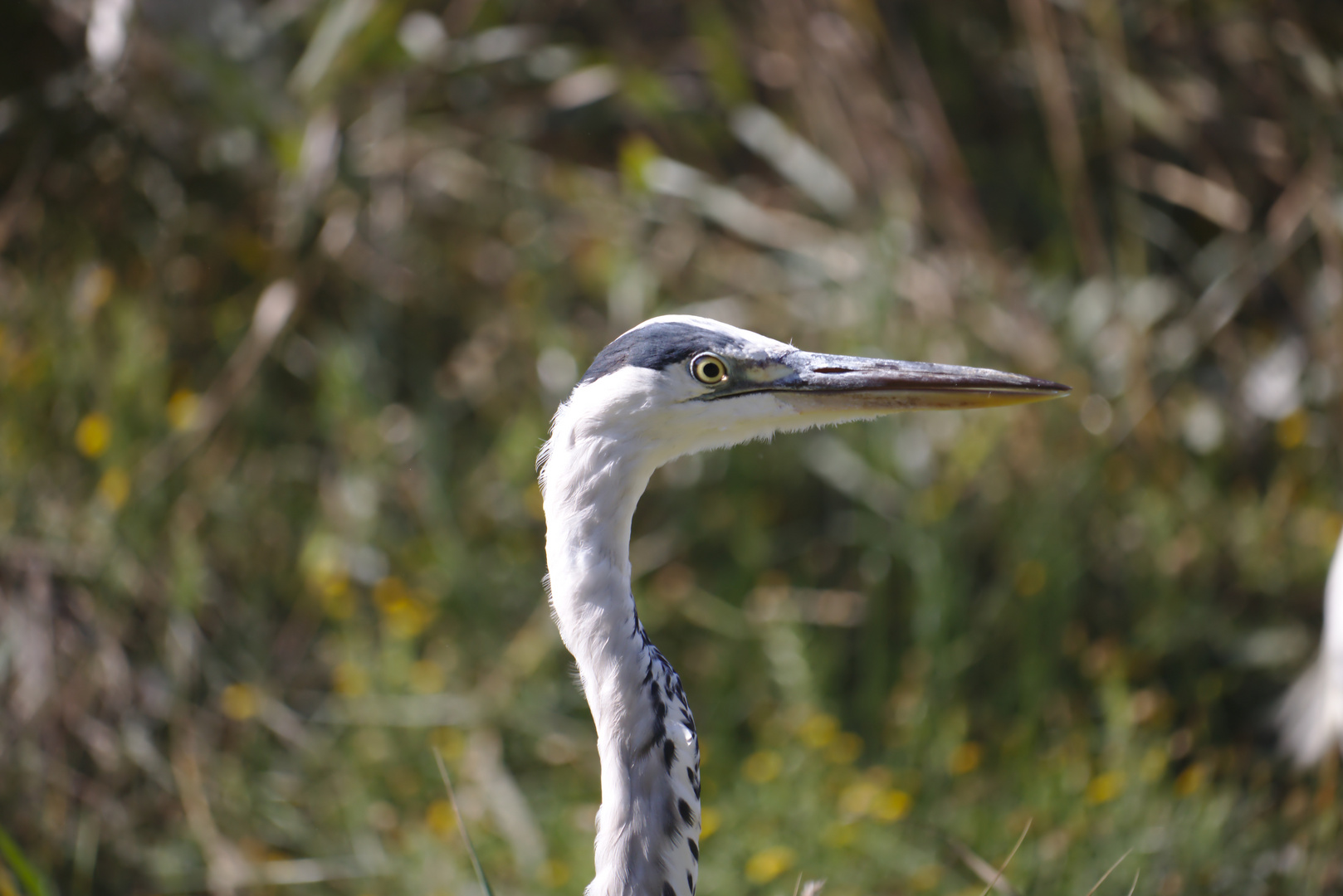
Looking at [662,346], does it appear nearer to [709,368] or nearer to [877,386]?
[709,368]

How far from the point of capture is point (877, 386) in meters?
1.56

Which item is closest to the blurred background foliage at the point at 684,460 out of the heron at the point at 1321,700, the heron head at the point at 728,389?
the heron at the point at 1321,700

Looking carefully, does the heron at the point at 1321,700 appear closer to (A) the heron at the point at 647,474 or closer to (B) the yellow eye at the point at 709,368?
(A) the heron at the point at 647,474

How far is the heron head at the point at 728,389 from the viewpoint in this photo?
59.3 inches

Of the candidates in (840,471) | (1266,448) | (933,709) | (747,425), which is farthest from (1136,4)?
(747,425)

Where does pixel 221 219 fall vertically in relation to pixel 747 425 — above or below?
below

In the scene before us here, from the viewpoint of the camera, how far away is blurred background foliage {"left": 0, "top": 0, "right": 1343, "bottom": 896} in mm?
2637

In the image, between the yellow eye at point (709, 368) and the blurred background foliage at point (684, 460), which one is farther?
the blurred background foliage at point (684, 460)

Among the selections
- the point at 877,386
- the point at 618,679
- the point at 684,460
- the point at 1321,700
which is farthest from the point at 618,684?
the point at 1321,700

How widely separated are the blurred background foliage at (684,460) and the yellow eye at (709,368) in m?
1.18

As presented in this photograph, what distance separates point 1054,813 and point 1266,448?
1.64 metres

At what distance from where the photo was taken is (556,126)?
12.7 ft

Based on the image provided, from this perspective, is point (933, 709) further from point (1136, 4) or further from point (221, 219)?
point (221, 219)

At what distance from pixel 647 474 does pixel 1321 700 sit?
227 centimetres
